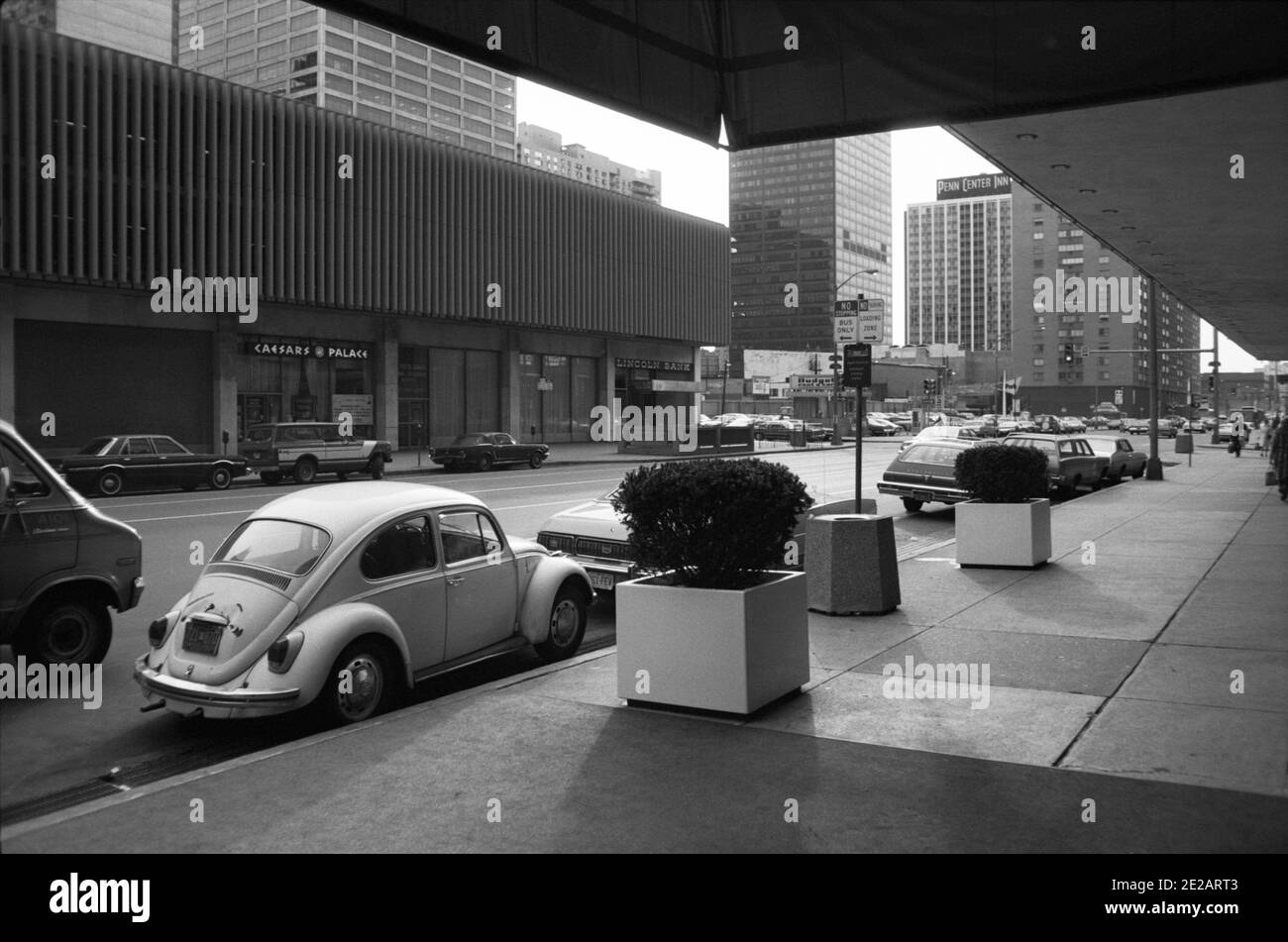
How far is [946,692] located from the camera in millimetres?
7258

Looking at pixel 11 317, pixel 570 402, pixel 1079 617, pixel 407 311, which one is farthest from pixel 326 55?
pixel 1079 617

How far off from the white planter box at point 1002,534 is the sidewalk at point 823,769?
3.85 m

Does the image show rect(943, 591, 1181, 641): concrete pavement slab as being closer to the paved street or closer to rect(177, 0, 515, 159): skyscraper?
the paved street

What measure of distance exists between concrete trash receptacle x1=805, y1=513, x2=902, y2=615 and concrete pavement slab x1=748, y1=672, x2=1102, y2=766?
2.74 meters

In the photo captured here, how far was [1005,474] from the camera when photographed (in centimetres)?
1339

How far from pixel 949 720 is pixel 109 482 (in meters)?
22.7

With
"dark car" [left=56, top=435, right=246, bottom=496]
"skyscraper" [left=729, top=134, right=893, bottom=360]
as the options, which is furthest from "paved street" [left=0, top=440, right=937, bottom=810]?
"skyscraper" [left=729, top=134, right=893, bottom=360]

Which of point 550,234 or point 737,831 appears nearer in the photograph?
point 737,831

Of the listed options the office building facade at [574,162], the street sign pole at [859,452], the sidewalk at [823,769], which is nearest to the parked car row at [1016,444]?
the street sign pole at [859,452]

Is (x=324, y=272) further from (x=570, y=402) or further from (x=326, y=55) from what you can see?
(x=326, y=55)

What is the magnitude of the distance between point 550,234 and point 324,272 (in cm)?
1340

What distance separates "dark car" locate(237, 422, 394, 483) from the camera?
28.8m

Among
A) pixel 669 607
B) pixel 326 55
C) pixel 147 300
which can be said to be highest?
pixel 326 55

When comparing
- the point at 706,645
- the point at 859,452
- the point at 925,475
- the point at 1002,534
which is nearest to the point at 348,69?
the point at 925,475
